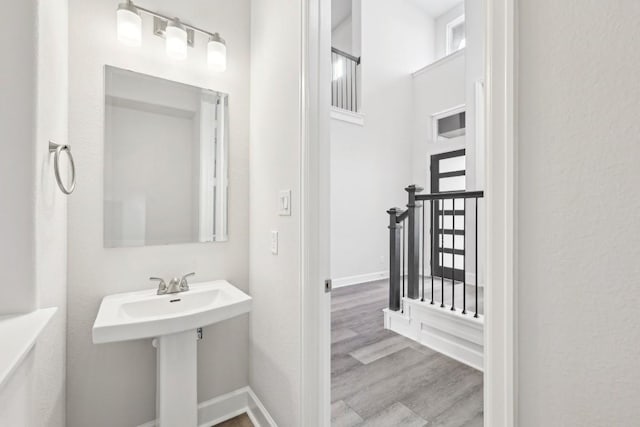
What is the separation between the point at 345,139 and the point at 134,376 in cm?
389

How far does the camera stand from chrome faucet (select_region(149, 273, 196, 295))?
4.81 ft

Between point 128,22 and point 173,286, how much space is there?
4.41ft

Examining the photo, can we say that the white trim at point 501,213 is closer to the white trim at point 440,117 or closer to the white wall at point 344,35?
the white trim at point 440,117

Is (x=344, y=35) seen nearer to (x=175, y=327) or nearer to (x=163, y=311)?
(x=163, y=311)

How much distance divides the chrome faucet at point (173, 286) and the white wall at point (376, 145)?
296cm

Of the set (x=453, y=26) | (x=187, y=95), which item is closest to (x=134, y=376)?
(x=187, y=95)

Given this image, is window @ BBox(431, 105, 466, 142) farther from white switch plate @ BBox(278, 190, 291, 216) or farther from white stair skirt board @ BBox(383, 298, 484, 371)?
white switch plate @ BBox(278, 190, 291, 216)

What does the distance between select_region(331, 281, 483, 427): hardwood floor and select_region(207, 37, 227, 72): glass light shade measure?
7.29 feet

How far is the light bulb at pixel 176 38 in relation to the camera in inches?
59.1

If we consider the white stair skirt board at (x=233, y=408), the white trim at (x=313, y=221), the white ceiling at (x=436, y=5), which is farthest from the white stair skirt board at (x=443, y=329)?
the white ceiling at (x=436, y=5)

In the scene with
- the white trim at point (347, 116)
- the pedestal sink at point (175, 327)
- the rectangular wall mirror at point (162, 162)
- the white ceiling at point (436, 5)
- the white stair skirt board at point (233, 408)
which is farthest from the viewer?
the white ceiling at point (436, 5)

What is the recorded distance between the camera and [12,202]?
0.81 m

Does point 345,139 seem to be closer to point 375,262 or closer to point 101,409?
point 375,262

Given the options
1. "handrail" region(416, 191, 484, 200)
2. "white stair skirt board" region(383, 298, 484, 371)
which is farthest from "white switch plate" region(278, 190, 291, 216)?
"white stair skirt board" region(383, 298, 484, 371)
